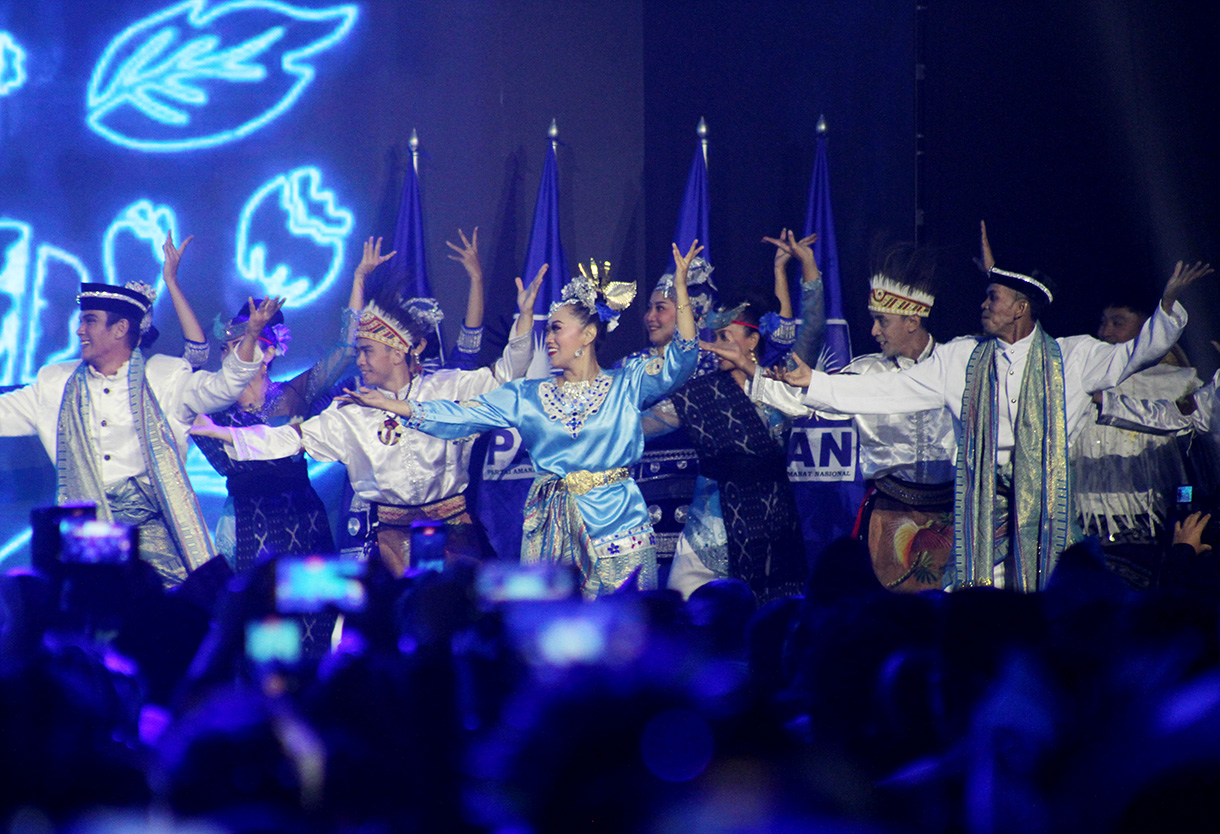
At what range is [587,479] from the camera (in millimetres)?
4027

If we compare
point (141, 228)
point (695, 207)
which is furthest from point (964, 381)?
point (141, 228)

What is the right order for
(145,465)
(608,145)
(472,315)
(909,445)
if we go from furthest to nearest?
(608,145) < (472,315) < (909,445) < (145,465)

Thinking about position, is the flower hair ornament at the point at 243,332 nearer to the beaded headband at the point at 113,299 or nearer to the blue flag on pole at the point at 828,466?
the beaded headband at the point at 113,299

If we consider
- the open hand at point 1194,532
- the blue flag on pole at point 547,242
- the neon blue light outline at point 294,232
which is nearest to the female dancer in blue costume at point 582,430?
the blue flag on pole at point 547,242

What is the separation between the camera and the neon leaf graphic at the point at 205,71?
569 centimetres

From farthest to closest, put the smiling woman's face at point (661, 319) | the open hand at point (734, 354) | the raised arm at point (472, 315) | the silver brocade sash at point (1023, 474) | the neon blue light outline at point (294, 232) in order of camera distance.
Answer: the neon blue light outline at point (294, 232)
the raised arm at point (472, 315)
the smiling woman's face at point (661, 319)
the open hand at point (734, 354)
the silver brocade sash at point (1023, 474)

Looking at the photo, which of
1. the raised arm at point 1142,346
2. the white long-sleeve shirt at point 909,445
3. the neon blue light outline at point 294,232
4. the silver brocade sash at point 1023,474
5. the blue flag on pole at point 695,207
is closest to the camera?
the raised arm at point 1142,346

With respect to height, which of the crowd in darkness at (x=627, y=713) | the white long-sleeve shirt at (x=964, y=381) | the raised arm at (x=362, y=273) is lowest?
the crowd in darkness at (x=627, y=713)

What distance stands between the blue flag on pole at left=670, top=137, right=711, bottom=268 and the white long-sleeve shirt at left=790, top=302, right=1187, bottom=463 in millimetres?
1580

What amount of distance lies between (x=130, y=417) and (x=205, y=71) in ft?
6.51

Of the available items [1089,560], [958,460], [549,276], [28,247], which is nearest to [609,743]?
[1089,560]

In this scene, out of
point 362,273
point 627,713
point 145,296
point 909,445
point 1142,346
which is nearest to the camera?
point 627,713

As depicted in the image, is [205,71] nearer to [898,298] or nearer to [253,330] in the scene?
[253,330]

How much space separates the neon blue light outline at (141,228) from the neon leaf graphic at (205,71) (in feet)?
0.95
